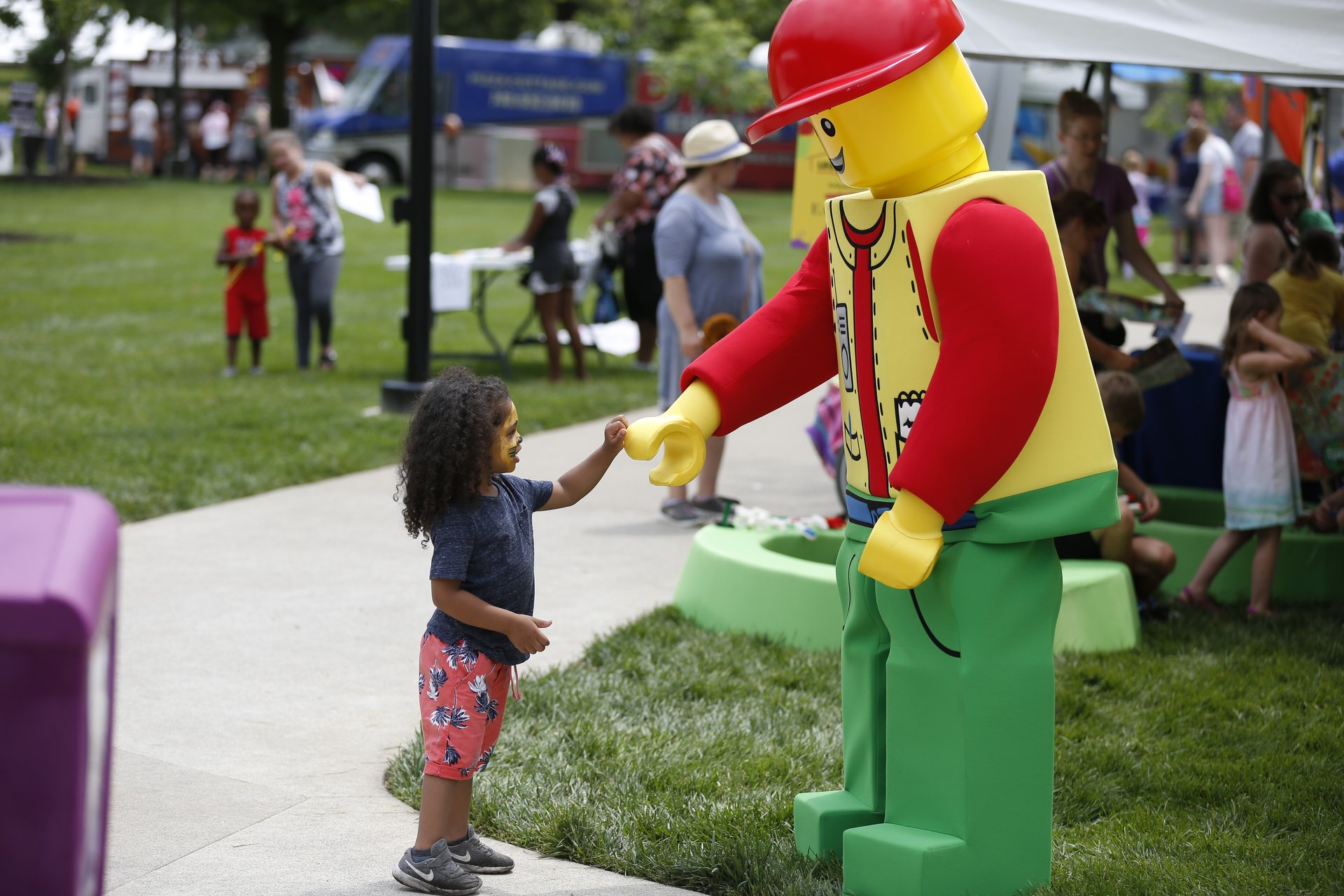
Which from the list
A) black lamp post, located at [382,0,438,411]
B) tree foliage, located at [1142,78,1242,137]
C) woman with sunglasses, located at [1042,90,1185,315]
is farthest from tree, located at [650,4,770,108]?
woman with sunglasses, located at [1042,90,1185,315]

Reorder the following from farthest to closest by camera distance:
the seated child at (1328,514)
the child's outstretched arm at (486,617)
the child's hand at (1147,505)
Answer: the seated child at (1328,514)
the child's hand at (1147,505)
the child's outstretched arm at (486,617)

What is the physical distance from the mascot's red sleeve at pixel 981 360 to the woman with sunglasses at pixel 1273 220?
443 centimetres

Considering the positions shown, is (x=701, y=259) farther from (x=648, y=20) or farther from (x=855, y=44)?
(x=648, y=20)

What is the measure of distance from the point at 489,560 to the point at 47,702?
1.59m

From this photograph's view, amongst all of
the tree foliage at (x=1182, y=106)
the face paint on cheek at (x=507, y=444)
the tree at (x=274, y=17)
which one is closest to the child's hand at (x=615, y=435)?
the face paint on cheek at (x=507, y=444)

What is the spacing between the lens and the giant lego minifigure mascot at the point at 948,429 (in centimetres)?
295

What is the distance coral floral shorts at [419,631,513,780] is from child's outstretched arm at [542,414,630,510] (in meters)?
0.39

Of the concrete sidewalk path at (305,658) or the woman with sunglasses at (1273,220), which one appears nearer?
the concrete sidewalk path at (305,658)

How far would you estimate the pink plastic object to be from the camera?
5.46ft

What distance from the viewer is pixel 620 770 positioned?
13.0 ft

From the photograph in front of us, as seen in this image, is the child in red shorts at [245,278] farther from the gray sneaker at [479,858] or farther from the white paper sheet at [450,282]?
the gray sneaker at [479,858]

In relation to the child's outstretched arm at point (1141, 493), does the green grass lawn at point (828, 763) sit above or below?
below

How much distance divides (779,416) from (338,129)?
896 inches

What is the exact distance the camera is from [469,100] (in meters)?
32.6
